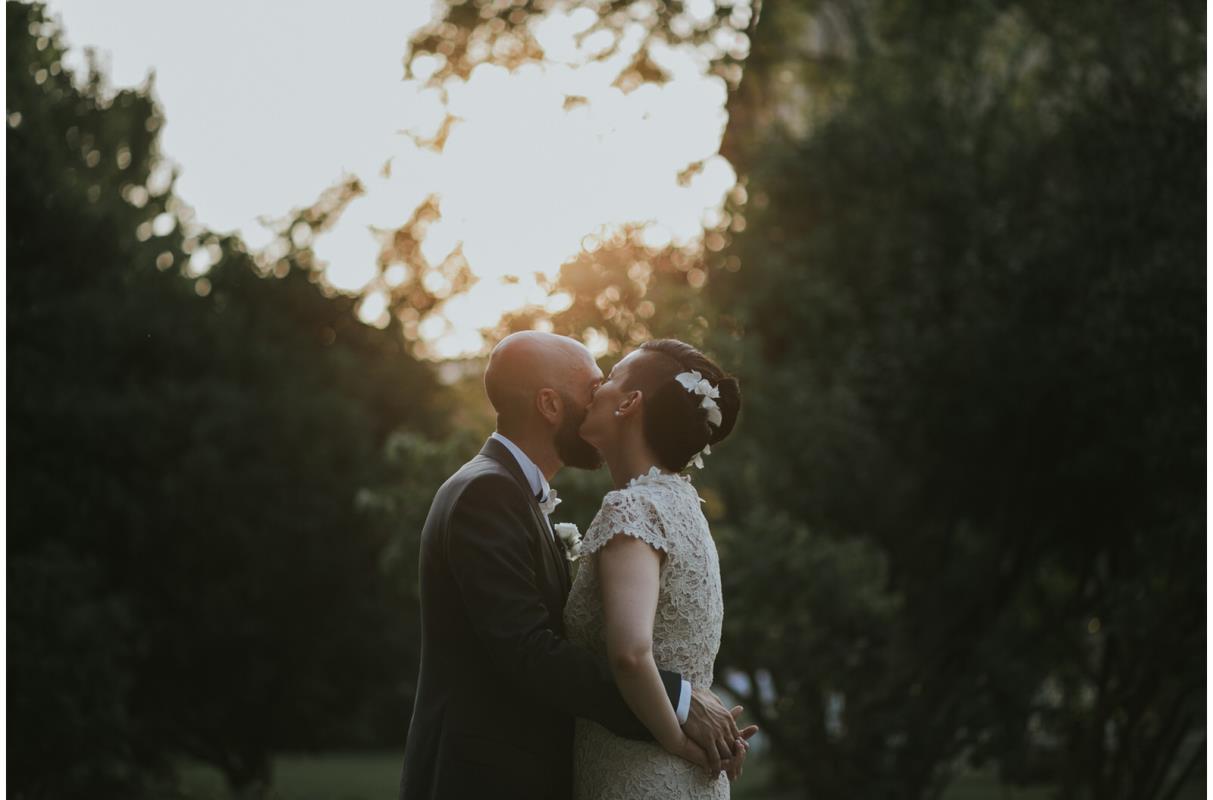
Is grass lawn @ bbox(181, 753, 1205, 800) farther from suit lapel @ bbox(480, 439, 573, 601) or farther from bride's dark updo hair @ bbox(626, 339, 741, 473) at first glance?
bride's dark updo hair @ bbox(626, 339, 741, 473)

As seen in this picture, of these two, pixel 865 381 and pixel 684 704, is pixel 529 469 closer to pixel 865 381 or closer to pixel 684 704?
pixel 684 704

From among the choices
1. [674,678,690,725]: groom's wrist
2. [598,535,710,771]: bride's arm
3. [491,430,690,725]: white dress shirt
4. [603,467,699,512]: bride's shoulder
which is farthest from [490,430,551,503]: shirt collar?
[674,678,690,725]: groom's wrist

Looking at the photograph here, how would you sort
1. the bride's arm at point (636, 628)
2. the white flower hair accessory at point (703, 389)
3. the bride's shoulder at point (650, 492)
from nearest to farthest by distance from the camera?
the bride's arm at point (636, 628), the bride's shoulder at point (650, 492), the white flower hair accessory at point (703, 389)

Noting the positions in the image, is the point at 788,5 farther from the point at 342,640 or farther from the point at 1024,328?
the point at 342,640

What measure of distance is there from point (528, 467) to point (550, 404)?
17 centimetres

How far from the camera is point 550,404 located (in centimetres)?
342

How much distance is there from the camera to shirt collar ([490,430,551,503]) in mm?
3385

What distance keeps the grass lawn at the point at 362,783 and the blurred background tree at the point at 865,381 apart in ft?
7.76

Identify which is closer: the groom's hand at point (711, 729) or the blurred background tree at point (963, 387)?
the groom's hand at point (711, 729)

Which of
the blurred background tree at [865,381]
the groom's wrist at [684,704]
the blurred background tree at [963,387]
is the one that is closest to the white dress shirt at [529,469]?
the groom's wrist at [684,704]

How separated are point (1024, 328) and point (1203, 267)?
71.0 inches

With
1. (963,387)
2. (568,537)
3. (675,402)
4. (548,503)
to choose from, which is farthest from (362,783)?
(675,402)

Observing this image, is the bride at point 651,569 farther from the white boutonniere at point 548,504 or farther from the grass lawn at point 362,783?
the grass lawn at point 362,783

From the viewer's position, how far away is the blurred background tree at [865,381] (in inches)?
411
